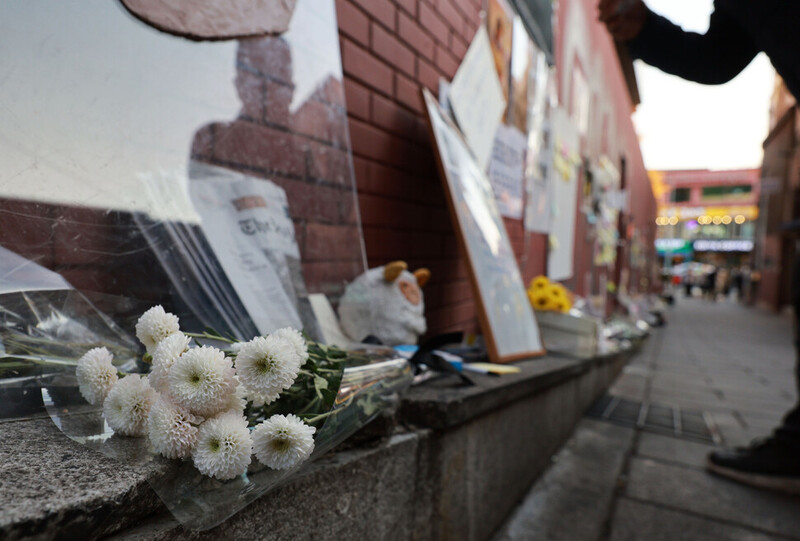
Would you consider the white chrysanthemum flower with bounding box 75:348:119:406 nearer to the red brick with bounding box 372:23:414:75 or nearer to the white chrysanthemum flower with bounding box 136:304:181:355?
the white chrysanthemum flower with bounding box 136:304:181:355

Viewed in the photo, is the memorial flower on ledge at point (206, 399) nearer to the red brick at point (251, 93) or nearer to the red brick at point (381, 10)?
the red brick at point (251, 93)

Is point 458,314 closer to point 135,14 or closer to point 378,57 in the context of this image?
point 378,57

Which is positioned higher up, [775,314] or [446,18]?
[446,18]

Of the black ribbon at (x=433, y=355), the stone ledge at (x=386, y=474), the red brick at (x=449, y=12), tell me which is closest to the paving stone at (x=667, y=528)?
the stone ledge at (x=386, y=474)

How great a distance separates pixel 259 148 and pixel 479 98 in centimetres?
151

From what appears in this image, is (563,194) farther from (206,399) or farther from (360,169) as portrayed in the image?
(206,399)

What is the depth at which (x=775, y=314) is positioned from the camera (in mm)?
13367

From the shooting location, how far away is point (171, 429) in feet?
1.89

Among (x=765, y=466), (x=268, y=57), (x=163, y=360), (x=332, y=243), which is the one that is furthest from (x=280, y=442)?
(x=765, y=466)

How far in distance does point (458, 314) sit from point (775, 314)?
1534 centimetres

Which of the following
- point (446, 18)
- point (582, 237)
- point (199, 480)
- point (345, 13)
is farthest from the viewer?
point (582, 237)

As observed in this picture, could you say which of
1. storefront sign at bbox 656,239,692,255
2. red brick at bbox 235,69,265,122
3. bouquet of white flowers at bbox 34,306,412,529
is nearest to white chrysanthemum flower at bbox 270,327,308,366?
bouquet of white flowers at bbox 34,306,412,529

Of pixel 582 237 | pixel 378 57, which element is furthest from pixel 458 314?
pixel 582 237

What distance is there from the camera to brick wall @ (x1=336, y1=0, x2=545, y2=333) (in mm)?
1532
